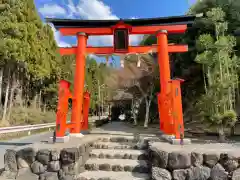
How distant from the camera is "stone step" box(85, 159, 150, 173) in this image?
5148 millimetres

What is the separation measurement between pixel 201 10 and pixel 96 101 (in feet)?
95.1

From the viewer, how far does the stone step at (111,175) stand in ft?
15.3

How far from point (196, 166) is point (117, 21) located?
19.3 feet

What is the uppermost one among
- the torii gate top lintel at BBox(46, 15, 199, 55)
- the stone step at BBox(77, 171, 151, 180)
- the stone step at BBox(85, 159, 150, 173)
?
the torii gate top lintel at BBox(46, 15, 199, 55)

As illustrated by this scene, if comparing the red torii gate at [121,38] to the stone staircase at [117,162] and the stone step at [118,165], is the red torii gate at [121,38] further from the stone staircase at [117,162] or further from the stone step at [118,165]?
the stone step at [118,165]

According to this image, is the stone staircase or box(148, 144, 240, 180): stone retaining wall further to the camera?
the stone staircase

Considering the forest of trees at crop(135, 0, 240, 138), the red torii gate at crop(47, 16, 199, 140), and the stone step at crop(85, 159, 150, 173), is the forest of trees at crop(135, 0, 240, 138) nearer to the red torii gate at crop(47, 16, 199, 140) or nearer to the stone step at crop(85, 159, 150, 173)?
the red torii gate at crop(47, 16, 199, 140)

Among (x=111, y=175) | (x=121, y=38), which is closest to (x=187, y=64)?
(x=121, y=38)

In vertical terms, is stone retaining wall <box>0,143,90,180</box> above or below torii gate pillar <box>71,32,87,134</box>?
below

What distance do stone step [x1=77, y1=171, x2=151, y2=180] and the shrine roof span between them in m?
5.47

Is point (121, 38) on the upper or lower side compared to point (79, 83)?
upper

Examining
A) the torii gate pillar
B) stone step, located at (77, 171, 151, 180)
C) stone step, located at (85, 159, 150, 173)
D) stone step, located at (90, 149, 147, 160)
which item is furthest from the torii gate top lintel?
stone step, located at (77, 171, 151, 180)

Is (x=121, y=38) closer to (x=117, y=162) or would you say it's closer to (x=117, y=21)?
(x=117, y=21)

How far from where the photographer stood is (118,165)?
5.18m
